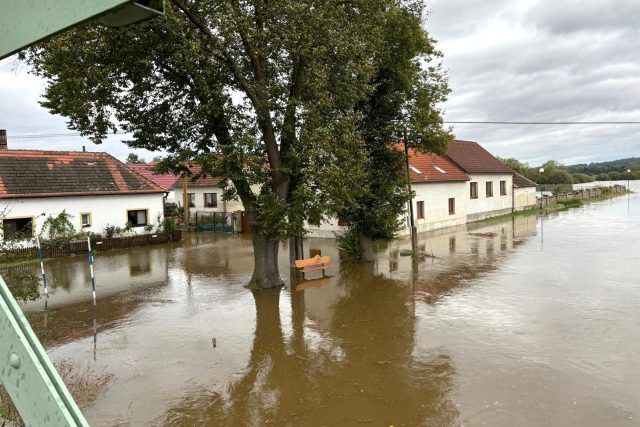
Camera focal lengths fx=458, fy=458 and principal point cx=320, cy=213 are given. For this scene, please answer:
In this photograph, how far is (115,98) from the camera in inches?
529

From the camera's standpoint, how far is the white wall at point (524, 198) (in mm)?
41906

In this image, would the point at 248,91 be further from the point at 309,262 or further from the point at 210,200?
the point at 210,200

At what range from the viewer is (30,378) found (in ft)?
4.56

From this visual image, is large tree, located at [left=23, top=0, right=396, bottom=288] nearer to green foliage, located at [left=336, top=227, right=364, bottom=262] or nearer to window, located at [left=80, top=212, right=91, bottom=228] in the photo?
green foliage, located at [left=336, top=227, right=364, bottom=262]

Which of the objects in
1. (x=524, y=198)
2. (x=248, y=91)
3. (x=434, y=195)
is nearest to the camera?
(x=248, y=91)

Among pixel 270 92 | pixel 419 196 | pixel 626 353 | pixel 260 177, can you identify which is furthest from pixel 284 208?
pixel 419 196

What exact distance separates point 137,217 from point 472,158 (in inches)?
1040

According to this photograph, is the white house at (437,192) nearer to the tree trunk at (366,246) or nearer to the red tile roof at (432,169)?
the red tile roof at (432,169)

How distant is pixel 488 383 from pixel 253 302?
763cm

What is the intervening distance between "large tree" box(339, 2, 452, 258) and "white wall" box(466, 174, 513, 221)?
17388 millimetres

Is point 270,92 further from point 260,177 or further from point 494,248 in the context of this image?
point 494,248

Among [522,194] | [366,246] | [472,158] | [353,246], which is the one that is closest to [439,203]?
[472,158]

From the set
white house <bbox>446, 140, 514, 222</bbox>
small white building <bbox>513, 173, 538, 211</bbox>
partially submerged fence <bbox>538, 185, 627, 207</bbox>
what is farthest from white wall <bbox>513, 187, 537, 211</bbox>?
white house <bbox>446, 140, 514, 222</bbox>

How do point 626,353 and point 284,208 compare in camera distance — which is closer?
point 626,353
